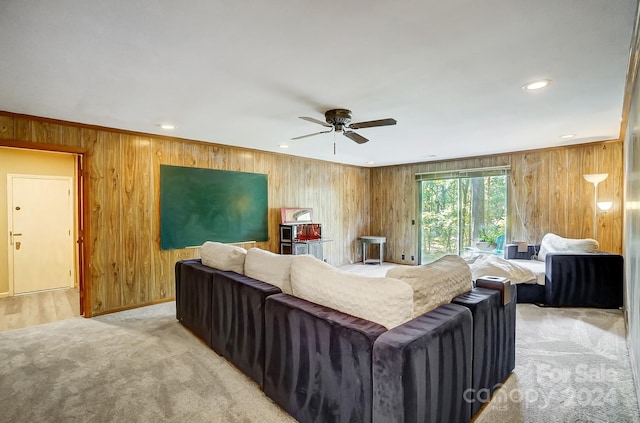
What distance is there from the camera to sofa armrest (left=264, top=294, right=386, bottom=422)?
1.40m

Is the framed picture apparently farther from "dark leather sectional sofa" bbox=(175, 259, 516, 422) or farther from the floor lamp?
the floor lamp

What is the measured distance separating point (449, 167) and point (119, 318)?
618 centimetres

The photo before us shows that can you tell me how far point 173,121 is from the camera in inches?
138

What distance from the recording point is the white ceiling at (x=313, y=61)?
156cm

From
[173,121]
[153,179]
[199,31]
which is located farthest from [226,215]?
[199,31]

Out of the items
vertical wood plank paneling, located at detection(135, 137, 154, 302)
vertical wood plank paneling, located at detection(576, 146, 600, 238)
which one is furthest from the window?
vertical wood plank paneling, located at detection(135, 137, 154, 302)

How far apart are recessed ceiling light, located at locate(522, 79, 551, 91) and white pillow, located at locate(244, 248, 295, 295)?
2390 mm

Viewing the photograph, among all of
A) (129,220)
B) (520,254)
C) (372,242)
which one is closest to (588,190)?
(520,254)

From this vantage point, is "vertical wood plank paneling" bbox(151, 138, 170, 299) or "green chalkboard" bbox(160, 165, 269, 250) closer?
"vertical wood plank paneling" bbox(151, 138, 170, 299)

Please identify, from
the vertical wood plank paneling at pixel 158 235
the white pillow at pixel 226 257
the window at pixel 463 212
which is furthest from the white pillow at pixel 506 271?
the vertical wood plank paneling at pixel 158 235

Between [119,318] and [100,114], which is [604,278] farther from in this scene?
[100,114]

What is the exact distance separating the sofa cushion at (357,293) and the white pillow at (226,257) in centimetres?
94

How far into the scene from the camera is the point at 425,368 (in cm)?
134

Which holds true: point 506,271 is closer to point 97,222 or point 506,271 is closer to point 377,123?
point 377,123
